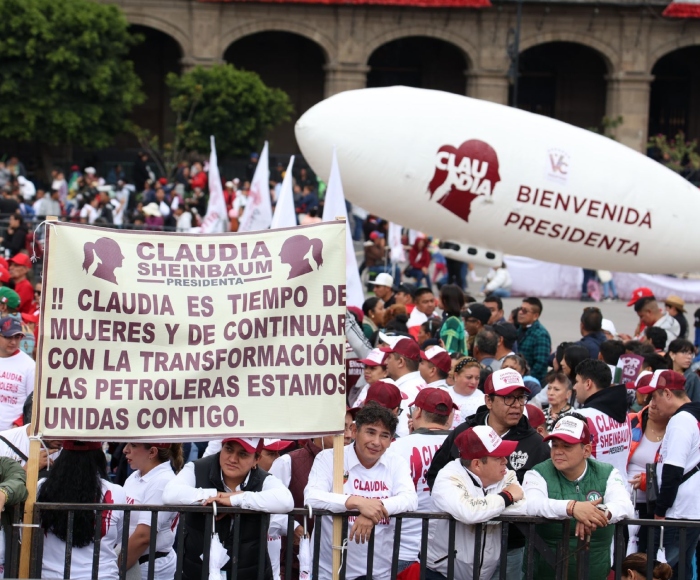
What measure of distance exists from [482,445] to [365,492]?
24.2 inches

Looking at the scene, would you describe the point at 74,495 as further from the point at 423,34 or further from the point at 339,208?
the point at 423,34

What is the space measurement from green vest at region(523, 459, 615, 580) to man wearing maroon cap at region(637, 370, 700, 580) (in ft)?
3.48

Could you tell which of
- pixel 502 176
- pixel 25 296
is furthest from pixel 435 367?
pixel 25 296

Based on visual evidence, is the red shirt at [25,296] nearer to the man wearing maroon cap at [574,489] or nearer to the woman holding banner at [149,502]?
the woman holding banner at [149,502]

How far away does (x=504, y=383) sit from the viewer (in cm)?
619

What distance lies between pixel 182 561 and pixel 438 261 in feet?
62.3

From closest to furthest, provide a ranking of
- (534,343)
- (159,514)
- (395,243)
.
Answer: (159,514) → (534,343) → (395,243)

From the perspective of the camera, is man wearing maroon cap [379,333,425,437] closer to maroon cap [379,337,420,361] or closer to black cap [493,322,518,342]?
maroon cap [379,337,420,361]

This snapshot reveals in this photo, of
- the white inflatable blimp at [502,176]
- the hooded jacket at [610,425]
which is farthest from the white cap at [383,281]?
the hooded jacket at [610,425]

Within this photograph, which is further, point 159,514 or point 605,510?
point 159,514

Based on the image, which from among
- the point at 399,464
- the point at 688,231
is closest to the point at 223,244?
the point at 399,464

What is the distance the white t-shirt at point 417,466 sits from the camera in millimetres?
6184

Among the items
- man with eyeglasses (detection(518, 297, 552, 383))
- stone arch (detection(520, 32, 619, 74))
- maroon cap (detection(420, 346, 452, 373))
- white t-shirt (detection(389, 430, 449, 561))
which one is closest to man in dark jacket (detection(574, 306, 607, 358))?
man with eyeglasses (detection(518, 297, 552, 383))

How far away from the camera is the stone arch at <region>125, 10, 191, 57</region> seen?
3816cm
